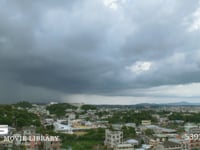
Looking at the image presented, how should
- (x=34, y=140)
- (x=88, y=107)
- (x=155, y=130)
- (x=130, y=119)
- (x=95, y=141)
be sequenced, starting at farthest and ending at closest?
(x=88, y=107)
(x=130, y=119)
(x=155, y=130)
(x=95, y=141)
(x=34, y=140)

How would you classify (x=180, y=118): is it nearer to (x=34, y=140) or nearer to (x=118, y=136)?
(x=118, y=136)

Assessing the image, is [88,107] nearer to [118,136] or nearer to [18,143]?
[118,136]

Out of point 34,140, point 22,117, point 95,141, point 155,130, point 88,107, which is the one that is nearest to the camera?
point 34,140

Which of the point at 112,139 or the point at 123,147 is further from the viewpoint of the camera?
the point at 112,139

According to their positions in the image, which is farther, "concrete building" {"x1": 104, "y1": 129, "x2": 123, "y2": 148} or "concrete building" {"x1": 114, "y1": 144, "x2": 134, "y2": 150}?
"concrete building" {"x1": 104, "y1": 129, "x2": 123, "y2": 148}

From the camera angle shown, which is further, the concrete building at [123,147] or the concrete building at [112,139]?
the concrete building at [112,139]

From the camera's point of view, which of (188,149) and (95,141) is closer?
(188,149)

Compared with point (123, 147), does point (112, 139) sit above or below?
above

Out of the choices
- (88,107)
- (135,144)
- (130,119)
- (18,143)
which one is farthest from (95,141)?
(88,107)

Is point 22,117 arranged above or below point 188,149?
above
